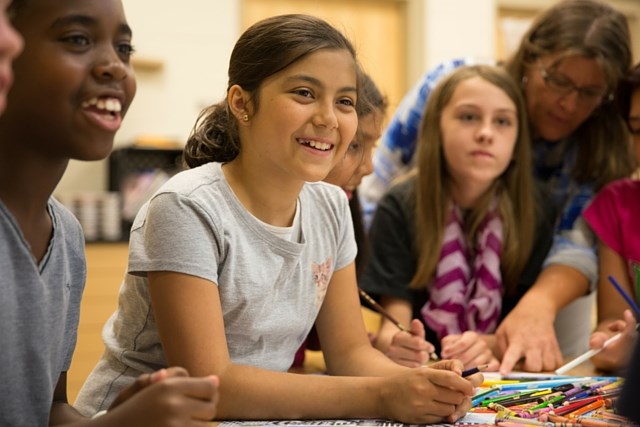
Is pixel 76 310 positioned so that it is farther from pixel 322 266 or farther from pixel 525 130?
pixel 525 130

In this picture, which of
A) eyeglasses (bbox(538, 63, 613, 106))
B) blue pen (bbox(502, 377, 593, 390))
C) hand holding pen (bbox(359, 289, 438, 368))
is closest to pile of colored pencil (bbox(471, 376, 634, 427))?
blue pen (bbox(502, 377, 593, 390))

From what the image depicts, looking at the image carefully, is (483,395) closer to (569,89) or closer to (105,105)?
(105,105)

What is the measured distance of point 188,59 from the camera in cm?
373

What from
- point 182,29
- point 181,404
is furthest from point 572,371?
point 182,29

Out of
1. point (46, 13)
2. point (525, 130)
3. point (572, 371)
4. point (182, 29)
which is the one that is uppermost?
point (182, 29)

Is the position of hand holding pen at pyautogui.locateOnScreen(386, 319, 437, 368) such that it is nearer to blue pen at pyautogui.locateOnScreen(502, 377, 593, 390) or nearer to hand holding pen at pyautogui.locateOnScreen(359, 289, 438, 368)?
hand holding pen at pyautogui.locateOnScreen(359, 289, 438, 368)

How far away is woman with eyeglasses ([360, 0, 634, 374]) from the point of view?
5.26ft

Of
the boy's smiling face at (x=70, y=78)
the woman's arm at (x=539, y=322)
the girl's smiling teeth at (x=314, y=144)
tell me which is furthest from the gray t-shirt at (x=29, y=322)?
the woman's arm at (x=539, y=322)

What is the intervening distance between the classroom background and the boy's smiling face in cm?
220

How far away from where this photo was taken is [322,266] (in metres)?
1.16

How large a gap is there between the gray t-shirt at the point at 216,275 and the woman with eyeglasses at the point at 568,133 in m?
0.54

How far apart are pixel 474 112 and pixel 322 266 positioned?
25.4 inches

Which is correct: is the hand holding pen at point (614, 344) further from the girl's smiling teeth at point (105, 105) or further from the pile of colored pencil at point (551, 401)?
the girl's smiling teeth at point (105, 105)

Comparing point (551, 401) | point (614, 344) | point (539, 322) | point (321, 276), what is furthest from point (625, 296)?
point (321, 276)
